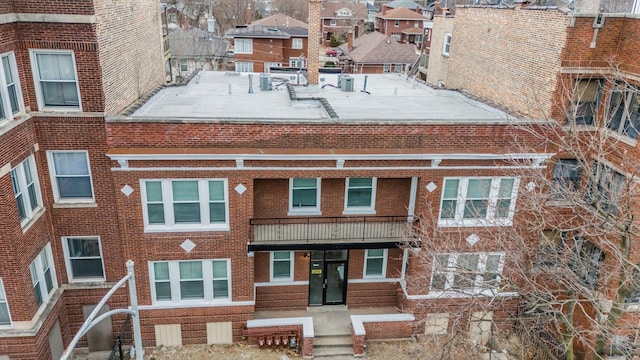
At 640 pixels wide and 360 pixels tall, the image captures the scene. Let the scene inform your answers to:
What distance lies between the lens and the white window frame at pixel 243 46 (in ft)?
154

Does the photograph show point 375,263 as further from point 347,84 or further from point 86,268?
point 86,268

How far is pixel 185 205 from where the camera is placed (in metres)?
14.7

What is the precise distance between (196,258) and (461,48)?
16.1 meters

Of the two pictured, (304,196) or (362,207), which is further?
(362,207)

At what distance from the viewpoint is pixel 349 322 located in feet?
55.5

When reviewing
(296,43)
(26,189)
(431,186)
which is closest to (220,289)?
(26,189)

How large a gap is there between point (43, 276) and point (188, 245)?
14.6 feet

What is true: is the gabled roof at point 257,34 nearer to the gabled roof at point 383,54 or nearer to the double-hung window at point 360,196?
the gabled roof at point 383,54

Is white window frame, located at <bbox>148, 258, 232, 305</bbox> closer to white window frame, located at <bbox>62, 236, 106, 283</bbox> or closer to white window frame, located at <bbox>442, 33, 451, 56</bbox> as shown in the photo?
white window frame, located at <bbox>62, 236, 106, 283</bbox>

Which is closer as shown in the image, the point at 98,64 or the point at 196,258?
the point at 98,64

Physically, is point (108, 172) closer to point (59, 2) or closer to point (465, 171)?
point (59, 2)

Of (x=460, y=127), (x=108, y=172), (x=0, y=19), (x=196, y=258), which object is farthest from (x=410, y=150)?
(x=0, y=19)

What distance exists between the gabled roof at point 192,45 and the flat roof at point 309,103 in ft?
85.3

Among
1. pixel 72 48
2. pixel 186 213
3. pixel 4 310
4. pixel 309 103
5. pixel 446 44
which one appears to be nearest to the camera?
pixel 72 48
